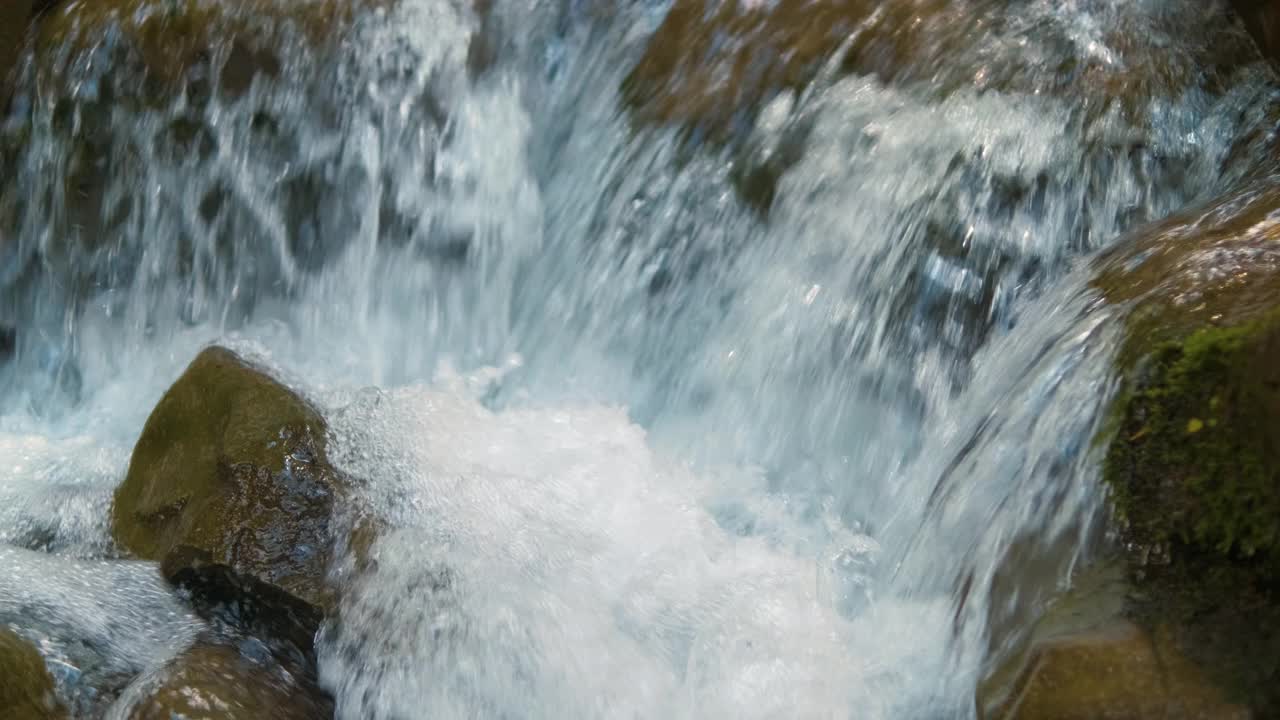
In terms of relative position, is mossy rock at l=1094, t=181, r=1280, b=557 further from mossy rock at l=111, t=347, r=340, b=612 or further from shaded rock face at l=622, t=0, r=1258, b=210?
mossy rock at l=111, t=347, r=340, b=612

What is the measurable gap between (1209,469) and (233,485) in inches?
96.9

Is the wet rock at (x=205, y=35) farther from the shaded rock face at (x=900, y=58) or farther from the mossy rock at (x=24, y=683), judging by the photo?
the mossy rock at (x=24, y=683)

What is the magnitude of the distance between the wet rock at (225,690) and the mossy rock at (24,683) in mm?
168

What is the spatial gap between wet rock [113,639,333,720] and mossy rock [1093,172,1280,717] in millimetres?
1938

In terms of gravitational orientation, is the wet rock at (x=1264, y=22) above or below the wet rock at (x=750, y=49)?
above

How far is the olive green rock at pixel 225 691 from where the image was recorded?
108 inches

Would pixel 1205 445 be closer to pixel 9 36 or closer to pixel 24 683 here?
pixel 24 683

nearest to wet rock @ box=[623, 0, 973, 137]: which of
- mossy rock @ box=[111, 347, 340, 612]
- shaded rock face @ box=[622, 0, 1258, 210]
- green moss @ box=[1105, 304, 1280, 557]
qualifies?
shaded rock face @ box=[622, 0, 1258, 210]

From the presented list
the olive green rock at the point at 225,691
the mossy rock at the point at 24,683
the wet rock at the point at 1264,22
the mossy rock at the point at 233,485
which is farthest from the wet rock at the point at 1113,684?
the wet rock at the point at 1264,22

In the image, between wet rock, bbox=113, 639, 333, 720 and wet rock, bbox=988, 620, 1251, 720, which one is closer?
wet rock, bbox=988, 620, 1251, 720

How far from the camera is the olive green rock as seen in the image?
275 cm

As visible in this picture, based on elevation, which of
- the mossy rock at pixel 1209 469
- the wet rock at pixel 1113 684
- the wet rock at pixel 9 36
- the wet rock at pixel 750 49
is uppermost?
the wet rock at pixel 750 49

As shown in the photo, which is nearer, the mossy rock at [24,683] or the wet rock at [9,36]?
the mossy rock at [24,683]

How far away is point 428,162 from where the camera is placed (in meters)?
4.61
